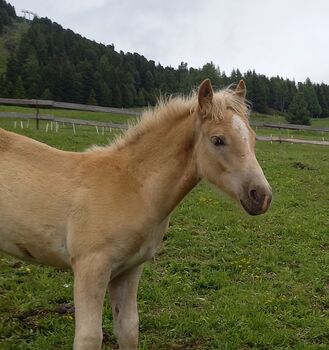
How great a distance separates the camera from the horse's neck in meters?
4.36

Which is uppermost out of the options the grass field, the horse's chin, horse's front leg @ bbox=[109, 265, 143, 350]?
the horse's chin

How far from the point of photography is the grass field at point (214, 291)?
5500mm

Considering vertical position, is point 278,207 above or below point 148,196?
below

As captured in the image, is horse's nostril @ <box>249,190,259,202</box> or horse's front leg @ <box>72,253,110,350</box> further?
horse's front leg @ <box>72,253,110,350</box>

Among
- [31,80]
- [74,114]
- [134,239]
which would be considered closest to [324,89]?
[31,80]

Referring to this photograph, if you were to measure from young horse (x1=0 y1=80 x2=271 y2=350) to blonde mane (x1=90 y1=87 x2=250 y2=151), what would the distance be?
0.4 inches

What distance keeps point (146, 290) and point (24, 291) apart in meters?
1.69

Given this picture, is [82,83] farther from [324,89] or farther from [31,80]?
[324,89]

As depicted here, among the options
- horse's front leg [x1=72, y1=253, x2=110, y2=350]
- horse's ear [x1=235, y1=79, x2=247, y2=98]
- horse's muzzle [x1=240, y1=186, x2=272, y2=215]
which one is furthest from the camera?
horse's ear [x1=235, y1=79, x2=247, y2=98]

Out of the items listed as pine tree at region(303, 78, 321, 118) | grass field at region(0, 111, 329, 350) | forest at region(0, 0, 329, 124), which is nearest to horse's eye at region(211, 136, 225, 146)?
grass field at region(0, 111, 329, 350)

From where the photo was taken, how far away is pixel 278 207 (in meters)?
11.9

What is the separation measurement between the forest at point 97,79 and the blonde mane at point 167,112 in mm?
65455

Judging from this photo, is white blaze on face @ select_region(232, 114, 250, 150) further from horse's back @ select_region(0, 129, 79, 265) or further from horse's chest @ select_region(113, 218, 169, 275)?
horse's back @ select_region(0, 129, 79, 265)

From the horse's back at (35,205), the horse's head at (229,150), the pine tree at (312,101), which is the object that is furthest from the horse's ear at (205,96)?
the pine tree at (312,101)
